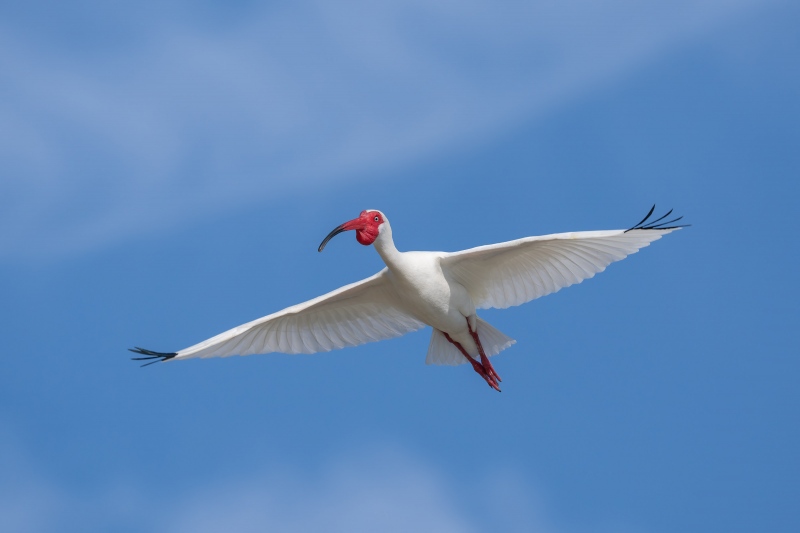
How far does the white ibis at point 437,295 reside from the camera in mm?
19484

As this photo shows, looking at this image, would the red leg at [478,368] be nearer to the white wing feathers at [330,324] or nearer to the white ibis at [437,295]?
the white ibis at [437,295]

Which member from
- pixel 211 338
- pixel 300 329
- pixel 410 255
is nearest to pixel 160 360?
pixel 211 338

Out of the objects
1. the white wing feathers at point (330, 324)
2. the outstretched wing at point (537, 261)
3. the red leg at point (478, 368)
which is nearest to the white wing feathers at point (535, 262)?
the outstretched wing at point (537, 261)

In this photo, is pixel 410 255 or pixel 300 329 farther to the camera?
pixel 300 329

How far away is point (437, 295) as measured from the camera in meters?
19.7

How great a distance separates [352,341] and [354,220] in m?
2.49

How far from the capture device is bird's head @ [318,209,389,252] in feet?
63.8

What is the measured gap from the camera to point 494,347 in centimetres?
2072

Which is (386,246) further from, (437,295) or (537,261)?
(537,261)

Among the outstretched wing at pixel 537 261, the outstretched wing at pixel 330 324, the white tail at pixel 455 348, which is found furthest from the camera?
the white tail at pixel 455 348

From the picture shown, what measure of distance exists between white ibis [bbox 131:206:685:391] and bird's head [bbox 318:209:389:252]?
14mm

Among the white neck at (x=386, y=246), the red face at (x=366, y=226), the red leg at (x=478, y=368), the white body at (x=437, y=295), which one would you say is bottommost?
the red leg at (x=478, y=368)

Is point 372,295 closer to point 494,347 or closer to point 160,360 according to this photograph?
point 494,347

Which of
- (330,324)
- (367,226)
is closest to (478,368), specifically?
(330,324)
